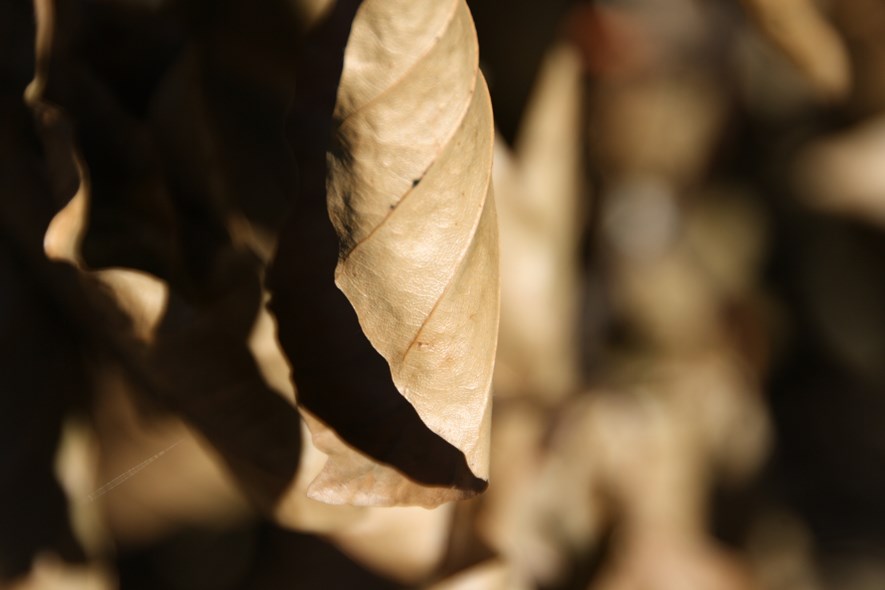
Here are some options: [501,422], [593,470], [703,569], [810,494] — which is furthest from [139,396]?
[810,494]

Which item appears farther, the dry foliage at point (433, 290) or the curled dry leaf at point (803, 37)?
the curled dry leaf at point (803, 37)

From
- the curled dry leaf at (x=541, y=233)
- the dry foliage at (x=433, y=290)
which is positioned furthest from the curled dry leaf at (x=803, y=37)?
the curled dry leaf at (x=541, y=233)

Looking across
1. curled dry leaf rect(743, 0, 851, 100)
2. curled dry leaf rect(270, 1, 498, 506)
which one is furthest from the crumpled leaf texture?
curled dry leaf rect(743, 0, 851, 100)

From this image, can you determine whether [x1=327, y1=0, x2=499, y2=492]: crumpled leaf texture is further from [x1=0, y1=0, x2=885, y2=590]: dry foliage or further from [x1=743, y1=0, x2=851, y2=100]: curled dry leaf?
[x1=743, y1=0, x2=851, y2=100]: curled dry leaf

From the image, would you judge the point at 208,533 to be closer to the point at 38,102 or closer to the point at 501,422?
the point at 501,422

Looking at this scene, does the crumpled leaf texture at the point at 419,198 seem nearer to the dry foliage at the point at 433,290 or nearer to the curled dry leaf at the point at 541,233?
the dry foliage at the point at 433,290

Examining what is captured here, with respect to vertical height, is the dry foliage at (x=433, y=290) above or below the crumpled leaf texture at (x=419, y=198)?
below

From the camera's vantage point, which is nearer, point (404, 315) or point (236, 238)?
point (404, 315)
